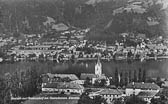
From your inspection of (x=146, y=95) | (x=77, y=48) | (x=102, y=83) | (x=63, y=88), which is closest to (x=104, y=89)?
(x=63, y=88)

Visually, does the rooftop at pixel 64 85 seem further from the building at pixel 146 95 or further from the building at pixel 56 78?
the building at pixel 146 95

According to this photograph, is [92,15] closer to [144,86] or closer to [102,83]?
[102,83]

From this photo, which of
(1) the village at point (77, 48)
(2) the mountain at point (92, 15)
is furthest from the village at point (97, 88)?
(2) the mountain at point (92, 15)

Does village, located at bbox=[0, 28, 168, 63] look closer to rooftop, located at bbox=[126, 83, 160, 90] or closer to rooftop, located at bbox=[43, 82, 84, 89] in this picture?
rooftop, located at bbox=[43, 82, 84, 89]

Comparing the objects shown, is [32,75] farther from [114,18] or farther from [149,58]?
[114,18]

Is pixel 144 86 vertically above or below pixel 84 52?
below

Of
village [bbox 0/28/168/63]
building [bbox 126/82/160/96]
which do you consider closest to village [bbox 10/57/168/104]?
building [bbox 126/82/160/96]

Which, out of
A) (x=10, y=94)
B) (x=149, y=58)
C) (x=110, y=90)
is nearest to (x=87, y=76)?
(x=110, y=90)
